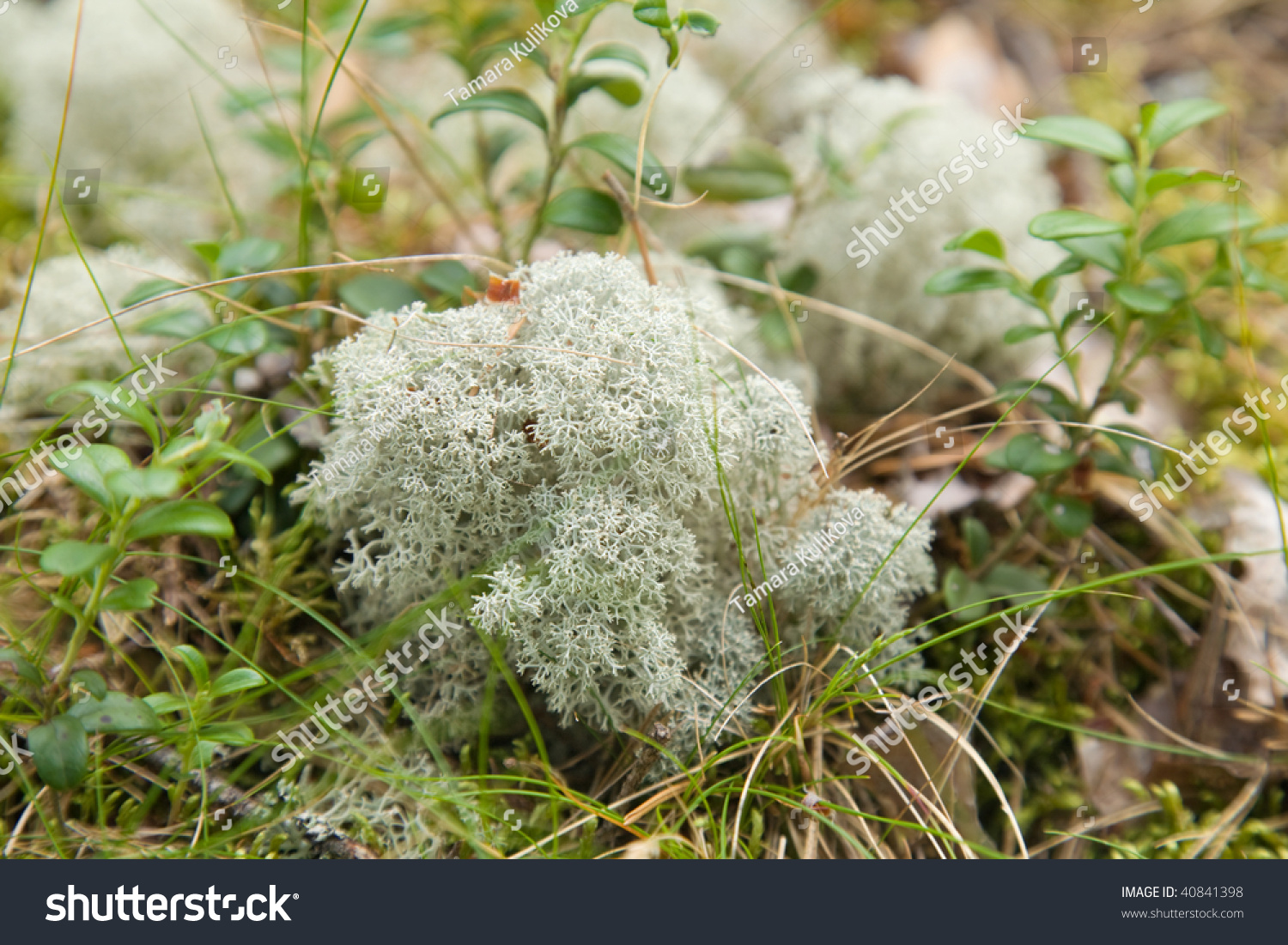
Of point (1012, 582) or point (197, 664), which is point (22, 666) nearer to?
point (197, 664)

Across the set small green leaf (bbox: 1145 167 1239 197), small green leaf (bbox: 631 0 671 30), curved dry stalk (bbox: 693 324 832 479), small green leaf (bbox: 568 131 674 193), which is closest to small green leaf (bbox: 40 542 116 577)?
curved dry stalk (bbox: 693 324 832 479)

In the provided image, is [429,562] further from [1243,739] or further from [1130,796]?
[1243,739]

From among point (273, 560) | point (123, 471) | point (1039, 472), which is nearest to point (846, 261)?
point (1039, 472)

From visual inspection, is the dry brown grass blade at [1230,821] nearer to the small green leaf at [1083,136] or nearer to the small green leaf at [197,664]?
the small green leaf at [1083,136]

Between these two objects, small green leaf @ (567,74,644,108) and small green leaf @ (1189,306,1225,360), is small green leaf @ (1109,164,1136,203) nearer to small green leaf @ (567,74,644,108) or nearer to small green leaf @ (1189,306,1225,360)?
small green leaf @ (1189,306,1225,360)

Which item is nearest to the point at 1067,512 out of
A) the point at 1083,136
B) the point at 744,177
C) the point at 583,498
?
the point at 1083,136

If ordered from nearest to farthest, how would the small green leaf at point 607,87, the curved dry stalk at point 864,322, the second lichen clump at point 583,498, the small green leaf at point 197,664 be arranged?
the small green leaf at point 197,664
the second lichen clump at point 583,498
the small green leaf at point 607,87
the curved dry stalk at point 864,322

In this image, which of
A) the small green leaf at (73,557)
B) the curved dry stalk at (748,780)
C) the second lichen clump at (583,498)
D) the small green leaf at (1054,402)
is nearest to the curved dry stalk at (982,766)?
the second lichen clump at (583,498)
